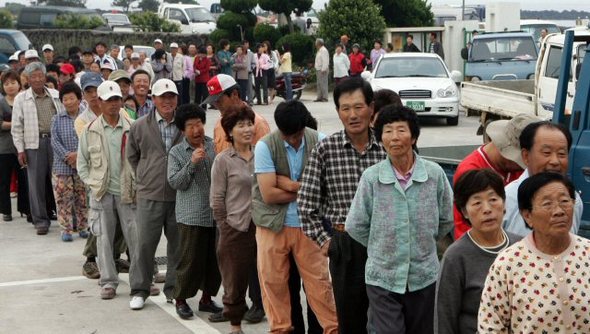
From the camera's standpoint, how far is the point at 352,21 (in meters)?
35.5

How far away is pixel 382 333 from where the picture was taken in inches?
226

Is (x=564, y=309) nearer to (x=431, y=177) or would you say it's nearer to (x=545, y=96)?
(x=431, y=177)

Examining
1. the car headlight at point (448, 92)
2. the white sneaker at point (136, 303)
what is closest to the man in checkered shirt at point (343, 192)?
the white sneaker at point (136, 303)

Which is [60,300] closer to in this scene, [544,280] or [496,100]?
[544,280]

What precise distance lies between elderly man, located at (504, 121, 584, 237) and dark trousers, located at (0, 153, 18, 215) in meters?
9.23

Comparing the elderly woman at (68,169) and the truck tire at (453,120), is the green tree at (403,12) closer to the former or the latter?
the truck tire at (453,120)

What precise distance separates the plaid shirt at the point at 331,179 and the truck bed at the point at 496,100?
346 inches

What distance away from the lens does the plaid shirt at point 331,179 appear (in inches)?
253

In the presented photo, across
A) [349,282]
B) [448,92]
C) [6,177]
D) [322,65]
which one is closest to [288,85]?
[322,65]

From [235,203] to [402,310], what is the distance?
7.72 feet

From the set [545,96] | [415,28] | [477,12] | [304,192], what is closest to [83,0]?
[477,12]

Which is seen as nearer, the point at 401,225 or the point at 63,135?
the point at 401,225

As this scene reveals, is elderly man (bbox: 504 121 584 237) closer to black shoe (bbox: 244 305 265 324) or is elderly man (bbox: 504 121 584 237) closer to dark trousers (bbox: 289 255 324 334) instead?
dark trousers (bbox: 289 255 324 334)

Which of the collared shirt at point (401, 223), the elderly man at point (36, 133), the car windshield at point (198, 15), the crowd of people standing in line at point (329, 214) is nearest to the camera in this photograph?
the crowd of people standing in line at point (329, 214)
